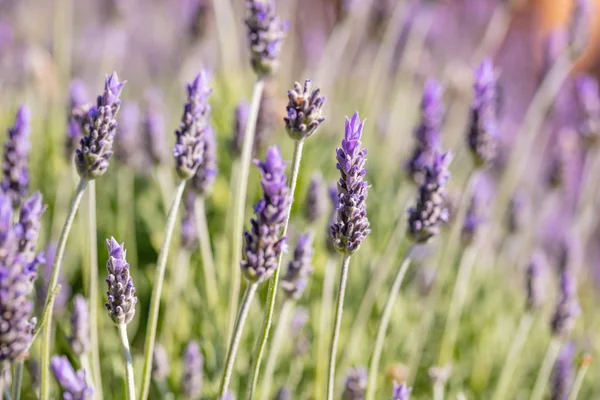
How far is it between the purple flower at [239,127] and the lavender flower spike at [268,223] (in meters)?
0.81

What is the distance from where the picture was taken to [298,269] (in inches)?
53.1

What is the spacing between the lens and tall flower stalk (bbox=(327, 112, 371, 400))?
3.25 feet

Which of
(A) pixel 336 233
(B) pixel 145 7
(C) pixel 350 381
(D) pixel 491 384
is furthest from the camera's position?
(B) pixel 145 7

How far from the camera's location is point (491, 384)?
2404 mm

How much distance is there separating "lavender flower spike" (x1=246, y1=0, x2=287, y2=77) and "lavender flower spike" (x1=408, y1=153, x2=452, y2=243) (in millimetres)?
400

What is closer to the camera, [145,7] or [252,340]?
[252,340]

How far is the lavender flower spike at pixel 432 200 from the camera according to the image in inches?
49.6

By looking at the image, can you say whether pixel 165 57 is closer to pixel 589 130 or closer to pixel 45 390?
pixel 589 130

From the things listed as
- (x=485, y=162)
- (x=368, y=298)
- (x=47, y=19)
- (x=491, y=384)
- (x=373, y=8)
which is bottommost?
(x=491, y=384)

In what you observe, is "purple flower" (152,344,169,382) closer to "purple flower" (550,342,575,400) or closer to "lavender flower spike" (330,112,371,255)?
"lavender flower spike" (330,112,371,255)

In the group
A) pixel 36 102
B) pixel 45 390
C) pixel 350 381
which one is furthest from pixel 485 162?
pixel 36 102

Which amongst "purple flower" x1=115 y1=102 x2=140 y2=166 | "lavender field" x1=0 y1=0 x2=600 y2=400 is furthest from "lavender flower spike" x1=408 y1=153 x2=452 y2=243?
"purple flower" x1=115 y1=102 x2=140 y2=166

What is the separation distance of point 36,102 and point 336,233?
259 cm

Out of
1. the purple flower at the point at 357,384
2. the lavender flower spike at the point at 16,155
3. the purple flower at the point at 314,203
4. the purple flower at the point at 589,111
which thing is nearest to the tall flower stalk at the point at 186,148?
the lavender flower spike at the point at 16,155
